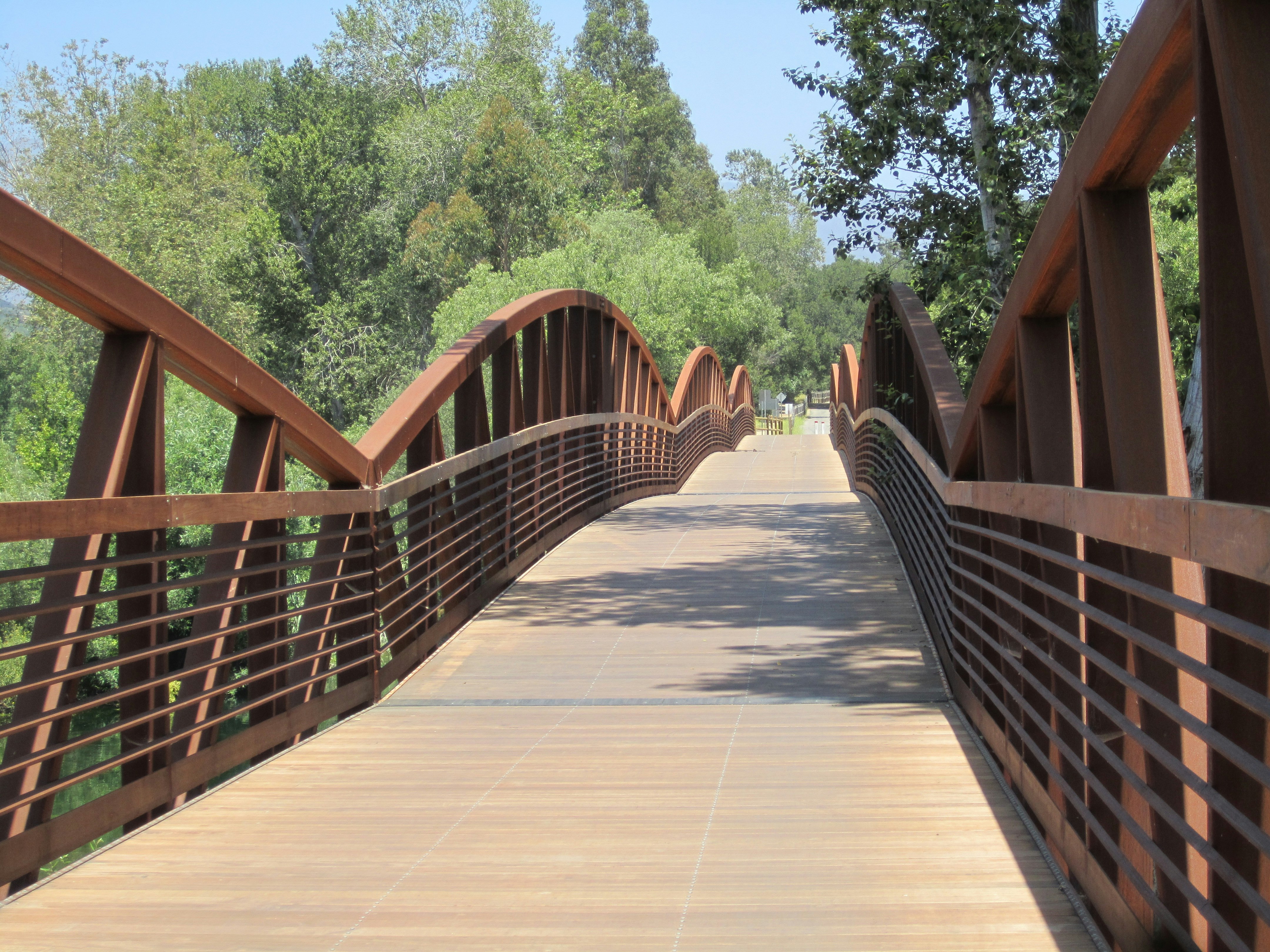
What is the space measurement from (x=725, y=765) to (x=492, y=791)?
0.92 meters

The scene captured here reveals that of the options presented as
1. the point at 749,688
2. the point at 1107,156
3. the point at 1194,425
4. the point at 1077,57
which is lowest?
the point at 749,688

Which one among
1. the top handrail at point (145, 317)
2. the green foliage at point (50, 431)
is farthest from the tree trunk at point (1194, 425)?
the green foliage at point (50, 431)

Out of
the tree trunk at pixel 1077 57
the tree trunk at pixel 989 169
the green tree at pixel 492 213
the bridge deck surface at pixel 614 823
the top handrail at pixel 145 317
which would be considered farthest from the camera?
the green tree at pixel 492 213

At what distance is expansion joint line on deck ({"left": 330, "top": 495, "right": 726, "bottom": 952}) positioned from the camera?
344 centimetres

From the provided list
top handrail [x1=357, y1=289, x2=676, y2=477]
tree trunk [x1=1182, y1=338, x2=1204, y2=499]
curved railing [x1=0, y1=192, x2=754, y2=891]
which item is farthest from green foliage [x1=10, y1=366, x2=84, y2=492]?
tree trunk [x1=1182, y1=338, x2=1204, y2=499]

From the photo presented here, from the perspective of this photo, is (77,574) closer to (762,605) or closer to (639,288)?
(762,605)

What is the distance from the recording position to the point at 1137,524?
2.84 metres

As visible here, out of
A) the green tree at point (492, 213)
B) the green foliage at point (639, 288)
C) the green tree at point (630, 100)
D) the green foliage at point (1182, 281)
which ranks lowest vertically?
the green foliage at point (1182, 281)

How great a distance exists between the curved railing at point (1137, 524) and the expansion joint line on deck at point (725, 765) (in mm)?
1025

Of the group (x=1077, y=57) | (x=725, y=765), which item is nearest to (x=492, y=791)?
(x=725, y=765)

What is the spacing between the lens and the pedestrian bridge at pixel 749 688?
275 centimetres

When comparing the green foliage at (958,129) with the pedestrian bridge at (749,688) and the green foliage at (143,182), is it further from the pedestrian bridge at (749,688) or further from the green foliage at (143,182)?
the green foliage at (143,182)

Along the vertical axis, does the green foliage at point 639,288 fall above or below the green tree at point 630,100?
below

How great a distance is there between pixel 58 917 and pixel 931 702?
3.87 metres
